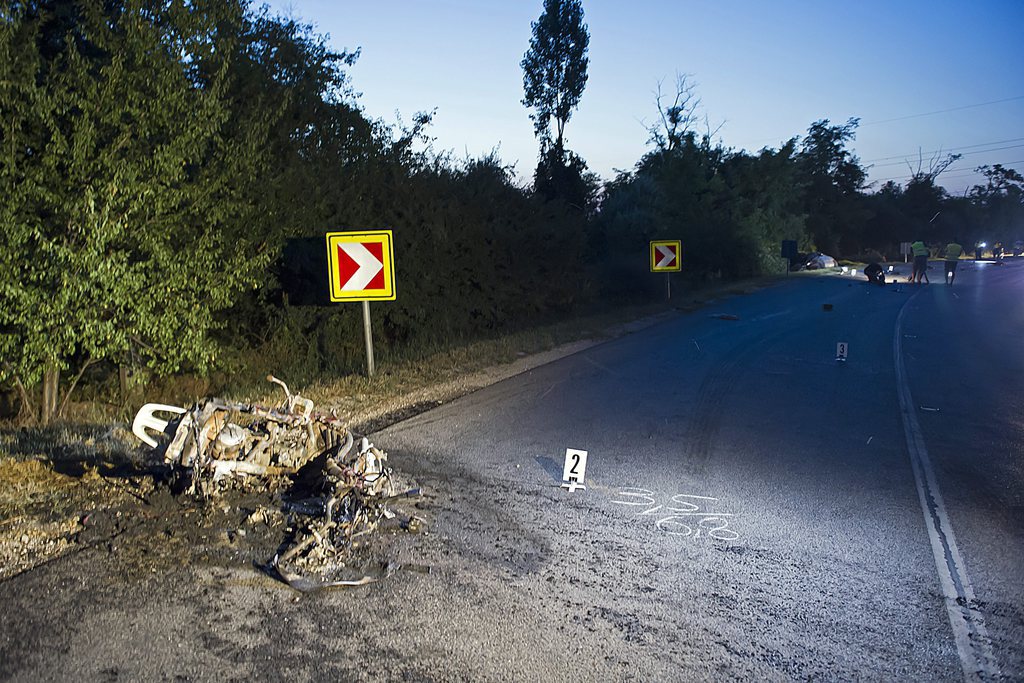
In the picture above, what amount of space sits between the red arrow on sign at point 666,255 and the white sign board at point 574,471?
17.5 meters

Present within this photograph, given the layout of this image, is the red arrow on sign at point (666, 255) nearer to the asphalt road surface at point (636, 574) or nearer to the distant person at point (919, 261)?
the asphalt road surface at point (636, 574)

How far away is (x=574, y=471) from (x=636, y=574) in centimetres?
173

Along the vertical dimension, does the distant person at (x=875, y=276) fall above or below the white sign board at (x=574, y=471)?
above

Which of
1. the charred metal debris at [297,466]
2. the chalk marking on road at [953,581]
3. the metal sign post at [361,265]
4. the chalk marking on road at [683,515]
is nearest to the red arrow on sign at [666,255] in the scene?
the metal sign post at [361,265]

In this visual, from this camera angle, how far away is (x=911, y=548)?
5363 millimetres

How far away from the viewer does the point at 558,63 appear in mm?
40812

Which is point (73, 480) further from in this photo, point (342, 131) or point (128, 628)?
point (342, 131)

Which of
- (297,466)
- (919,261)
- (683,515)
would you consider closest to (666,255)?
(683,515)

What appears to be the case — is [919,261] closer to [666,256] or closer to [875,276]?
[875,276]

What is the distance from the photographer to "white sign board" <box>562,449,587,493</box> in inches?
257

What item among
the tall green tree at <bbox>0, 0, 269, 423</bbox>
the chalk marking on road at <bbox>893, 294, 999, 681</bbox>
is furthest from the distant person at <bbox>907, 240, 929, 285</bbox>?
the tall green tree at <bbox>0, 0, 269, 423</bbox>

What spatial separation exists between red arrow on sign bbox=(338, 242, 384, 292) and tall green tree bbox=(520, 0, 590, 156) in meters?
30.0

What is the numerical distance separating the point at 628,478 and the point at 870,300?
24.5 m

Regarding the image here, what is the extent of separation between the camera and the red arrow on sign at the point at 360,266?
37.8 feet
